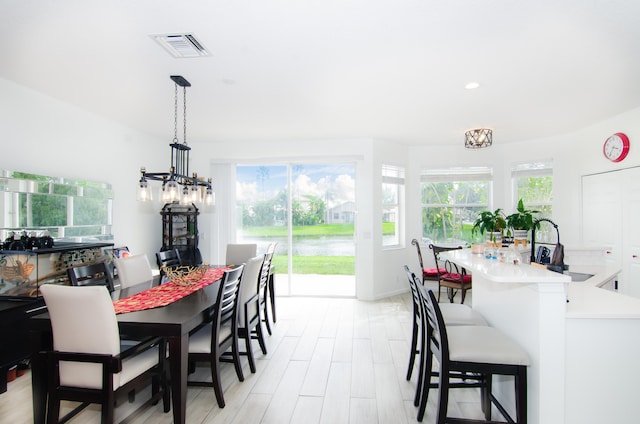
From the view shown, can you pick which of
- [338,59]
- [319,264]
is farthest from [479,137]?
[319,264]

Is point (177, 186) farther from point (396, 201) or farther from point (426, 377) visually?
point (396, 201)

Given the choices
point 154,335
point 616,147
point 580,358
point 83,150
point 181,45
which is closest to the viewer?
point 580,358

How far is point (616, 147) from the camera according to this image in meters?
4.21

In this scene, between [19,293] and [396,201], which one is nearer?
[19,293]

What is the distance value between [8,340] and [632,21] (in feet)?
16.1

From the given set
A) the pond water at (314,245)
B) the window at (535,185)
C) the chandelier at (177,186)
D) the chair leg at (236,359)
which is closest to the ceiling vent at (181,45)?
the chandelier at (177,186)

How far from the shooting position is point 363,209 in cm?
549

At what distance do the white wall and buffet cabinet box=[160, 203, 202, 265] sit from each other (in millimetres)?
247

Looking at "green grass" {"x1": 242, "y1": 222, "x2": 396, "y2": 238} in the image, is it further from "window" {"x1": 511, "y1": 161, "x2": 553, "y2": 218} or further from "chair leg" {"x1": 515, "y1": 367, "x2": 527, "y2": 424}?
"chair leg" {"x1": 515, "y1": 367, "x2": 527, "y2": 424}

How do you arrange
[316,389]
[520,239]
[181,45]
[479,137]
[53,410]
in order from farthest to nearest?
[479,137]
[520,239]
[316,389]
[181,45]
[53,410]

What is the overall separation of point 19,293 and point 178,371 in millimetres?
1815

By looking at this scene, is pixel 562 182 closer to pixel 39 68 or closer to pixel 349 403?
pixel 349 403

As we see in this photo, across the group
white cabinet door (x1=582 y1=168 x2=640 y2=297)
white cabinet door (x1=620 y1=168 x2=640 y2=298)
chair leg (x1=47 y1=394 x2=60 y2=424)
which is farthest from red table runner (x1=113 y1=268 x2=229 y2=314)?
white cabinet door (x1=620 y1=168 x2=640 y2=298)

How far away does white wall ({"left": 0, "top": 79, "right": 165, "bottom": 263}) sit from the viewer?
3.16 meters
